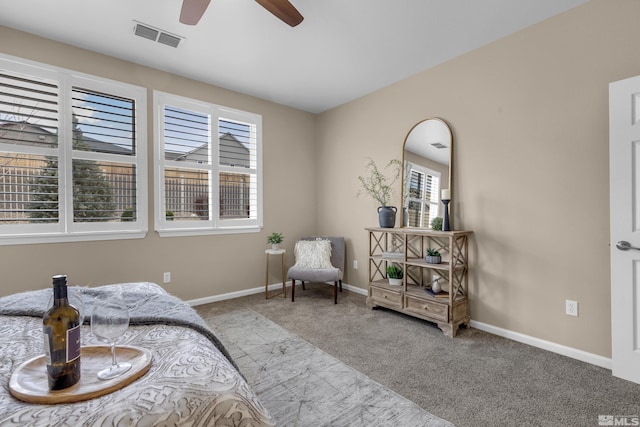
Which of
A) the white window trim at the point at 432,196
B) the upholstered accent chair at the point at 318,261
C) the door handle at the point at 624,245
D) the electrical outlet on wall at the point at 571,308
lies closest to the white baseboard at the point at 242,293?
the upholstered accent chair at the point at 318,261

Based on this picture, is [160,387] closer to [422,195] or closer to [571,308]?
[571,308]

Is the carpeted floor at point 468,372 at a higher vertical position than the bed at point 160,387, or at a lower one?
lower

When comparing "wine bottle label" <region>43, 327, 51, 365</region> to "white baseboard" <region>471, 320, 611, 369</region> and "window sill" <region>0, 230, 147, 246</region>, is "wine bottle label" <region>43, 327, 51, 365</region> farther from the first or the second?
"white baseboard" <region>471, 320, 611, 369</region>

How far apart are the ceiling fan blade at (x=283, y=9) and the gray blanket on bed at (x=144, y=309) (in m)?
1.81

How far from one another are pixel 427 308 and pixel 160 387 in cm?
263

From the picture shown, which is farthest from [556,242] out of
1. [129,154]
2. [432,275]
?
[129,154]

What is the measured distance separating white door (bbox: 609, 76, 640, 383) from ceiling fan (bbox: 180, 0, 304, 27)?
228 centimetres

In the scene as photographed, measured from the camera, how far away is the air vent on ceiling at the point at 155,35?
8.48ft

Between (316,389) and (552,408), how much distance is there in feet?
4.64

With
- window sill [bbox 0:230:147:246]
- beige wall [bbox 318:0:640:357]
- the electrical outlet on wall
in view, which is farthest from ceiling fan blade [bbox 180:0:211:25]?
the electrical outlet on wall

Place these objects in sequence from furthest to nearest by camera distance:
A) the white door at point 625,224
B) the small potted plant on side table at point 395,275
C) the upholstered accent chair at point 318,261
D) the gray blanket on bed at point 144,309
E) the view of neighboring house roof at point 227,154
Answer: the upholstered accent chair at point 318,261 → the view of neighboring house roof at point 227,154 → the small potted plant on side table at point 395,275 → the white door at point 625,224 → the gray blanket on bed at point 144,309

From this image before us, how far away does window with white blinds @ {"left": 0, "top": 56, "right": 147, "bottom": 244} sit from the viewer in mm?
2660

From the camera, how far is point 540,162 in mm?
2551

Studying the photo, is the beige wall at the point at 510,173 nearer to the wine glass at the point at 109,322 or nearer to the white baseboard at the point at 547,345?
the white baseboard at the point at 547,345
